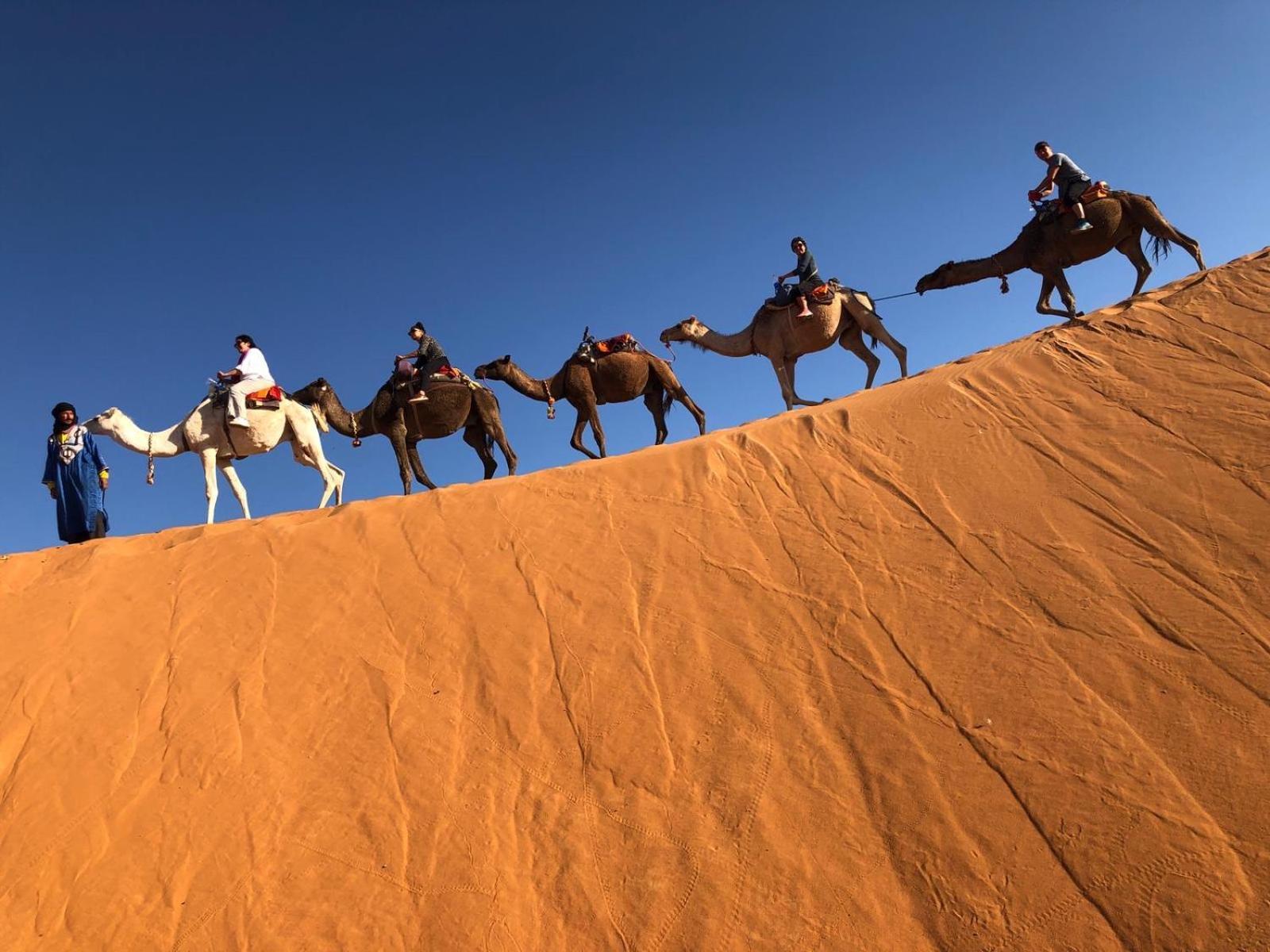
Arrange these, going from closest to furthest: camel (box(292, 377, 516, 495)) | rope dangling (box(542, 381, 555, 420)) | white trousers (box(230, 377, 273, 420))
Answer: white trousers (box(230, 377, 273, 420)) → camel (box(292, 377, 516, 495)) → rope dangling (box(542, 381, 555, 420))

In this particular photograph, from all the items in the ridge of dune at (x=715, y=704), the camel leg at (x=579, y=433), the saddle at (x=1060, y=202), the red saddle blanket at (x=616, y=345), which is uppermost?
the saddle at (x=1060, y=202)

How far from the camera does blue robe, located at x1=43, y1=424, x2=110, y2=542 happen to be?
10930 mm

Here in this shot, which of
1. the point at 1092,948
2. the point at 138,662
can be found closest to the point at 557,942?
the point at 1092,948

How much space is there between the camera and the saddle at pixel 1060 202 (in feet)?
40.5

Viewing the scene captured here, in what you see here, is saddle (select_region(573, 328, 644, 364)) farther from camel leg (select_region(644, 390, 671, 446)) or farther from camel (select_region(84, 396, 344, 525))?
camel (select_region(84, 396, 344, 525))

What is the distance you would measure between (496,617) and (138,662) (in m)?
2.96

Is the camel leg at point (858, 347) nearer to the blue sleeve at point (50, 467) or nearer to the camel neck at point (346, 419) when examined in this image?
the camel neck at point (346, 419)

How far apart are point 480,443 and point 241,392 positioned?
3814mm

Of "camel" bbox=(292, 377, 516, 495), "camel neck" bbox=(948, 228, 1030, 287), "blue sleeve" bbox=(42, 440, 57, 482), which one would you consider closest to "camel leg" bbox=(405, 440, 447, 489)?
"camel" bbox=(292, 377, 516, 495)

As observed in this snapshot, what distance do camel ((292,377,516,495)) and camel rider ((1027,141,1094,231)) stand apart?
29.9 ft

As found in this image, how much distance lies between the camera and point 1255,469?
6.75 meters

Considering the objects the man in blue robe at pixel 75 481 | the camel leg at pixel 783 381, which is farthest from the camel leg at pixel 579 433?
the man in blue robe at pixel 75 481

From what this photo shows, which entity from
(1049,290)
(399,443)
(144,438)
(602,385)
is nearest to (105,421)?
(144,438)

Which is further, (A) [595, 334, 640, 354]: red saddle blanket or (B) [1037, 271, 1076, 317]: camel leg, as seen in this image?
(A) [595, 334, 640, 354]: red saddle blanket
